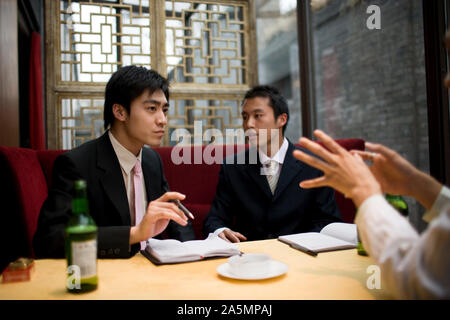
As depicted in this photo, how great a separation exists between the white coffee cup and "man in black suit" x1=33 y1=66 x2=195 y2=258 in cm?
23

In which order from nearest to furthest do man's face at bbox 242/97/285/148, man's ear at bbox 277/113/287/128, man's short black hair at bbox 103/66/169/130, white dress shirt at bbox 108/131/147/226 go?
white dress shirt at bbox 108/131/147/226
man's short black hair at bbox 103/66/169/130
man's face at bbox 242/97/285/148
man's ear at bbox 277/113/287/128

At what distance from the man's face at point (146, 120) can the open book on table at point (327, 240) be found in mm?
747

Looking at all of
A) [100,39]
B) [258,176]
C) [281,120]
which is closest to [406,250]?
[258,176]

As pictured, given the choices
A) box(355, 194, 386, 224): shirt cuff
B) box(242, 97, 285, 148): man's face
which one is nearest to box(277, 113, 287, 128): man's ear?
box(242, 97, 285, 148): man's face

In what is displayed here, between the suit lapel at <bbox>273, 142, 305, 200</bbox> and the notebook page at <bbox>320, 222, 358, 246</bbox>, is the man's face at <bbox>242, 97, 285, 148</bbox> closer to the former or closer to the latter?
the suit lapel at <bbox>273, 142, 305, 200</bbox>

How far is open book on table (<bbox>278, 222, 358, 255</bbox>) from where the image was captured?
1161 mm

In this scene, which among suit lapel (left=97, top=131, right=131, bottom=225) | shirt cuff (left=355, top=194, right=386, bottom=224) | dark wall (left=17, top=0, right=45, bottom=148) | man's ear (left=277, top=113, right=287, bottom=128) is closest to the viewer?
shirt cuff (left=355, top=194, right=386, bottom=224)

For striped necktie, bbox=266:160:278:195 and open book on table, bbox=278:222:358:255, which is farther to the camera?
striped necktie, bbox=266:160:278:195

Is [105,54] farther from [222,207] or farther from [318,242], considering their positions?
[318,242]

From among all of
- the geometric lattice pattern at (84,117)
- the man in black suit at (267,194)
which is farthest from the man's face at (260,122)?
the geometric lattice pattern at (84,117)

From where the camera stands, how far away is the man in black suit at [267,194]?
191 cm

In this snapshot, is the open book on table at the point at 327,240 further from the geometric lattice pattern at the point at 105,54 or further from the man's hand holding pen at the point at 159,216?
the geometric lattice pattern at the point at 105,54
